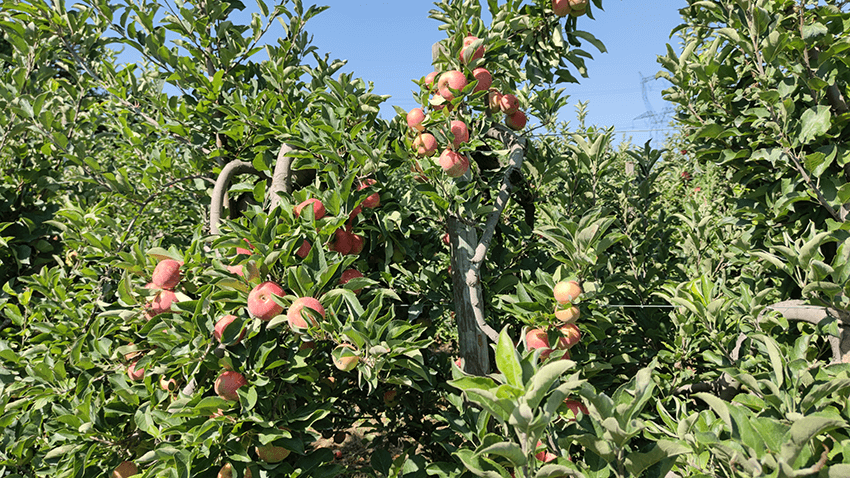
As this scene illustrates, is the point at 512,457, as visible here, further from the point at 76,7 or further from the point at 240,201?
the point at 76,7

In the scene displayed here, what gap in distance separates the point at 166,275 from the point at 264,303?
1.33 ft

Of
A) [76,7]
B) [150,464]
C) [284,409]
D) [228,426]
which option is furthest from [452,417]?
[76,7]

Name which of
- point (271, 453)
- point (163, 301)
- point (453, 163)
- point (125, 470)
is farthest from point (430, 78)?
point (125, 470)

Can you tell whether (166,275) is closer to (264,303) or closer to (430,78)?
(264,303)

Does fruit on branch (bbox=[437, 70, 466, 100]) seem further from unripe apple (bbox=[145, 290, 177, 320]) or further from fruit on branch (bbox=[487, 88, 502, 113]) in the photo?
unripe apple (bbox=[145, 290, 177, 320])

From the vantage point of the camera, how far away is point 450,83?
58.2 inches

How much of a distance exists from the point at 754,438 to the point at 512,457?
0.41 m

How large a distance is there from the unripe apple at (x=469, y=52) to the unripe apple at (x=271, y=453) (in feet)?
4.26

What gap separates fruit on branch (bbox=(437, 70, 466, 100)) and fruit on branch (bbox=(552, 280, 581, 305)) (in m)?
0.69

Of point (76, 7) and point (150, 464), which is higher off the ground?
point (76, 7)

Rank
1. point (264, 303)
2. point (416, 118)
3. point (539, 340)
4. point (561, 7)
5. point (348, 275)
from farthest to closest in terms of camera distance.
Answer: point (561, 7) → point (416, 118) → point (348, 275) → point (539, 340) → point (264, 303)

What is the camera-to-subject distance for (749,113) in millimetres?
1502

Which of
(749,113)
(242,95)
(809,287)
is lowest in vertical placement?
(809,287)

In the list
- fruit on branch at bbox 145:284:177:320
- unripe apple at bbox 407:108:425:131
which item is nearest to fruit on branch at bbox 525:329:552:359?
unripe apple at bbox 407:108:425:131
